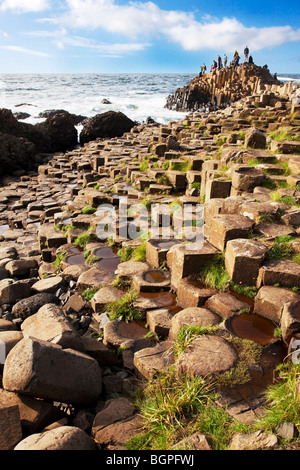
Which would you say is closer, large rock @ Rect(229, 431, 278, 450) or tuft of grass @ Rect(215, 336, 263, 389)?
large rock @ Rect(229, 431, 278, 450)

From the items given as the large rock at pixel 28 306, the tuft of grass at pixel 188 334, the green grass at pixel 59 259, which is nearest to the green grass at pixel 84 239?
the green grass at pixel 59 259

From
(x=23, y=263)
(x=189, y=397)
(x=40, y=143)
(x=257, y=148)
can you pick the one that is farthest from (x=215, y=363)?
(x=40, y=143)

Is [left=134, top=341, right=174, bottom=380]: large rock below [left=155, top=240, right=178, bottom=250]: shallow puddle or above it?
below

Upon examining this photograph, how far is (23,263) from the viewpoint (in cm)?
622

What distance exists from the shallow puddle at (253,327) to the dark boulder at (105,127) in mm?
19471

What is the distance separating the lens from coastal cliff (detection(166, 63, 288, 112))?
116ft

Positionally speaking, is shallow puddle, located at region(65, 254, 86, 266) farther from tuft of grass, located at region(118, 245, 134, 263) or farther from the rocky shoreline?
tuft of grass, located at region(118, 245, 134, 263)

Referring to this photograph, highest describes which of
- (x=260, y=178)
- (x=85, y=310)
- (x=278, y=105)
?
(x=278, y=105)

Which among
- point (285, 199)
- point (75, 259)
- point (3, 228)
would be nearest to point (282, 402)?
point (285, 199)

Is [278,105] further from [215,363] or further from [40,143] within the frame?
[215,363]

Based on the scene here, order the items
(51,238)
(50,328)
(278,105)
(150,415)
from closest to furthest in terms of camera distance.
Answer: (150,415) → (50,328) → (51,238) → (278,105)

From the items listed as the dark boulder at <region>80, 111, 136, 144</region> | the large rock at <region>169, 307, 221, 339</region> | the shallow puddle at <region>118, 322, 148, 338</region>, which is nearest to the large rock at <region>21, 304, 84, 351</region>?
the shallow puddle at <region>118, 322, 148, 338</region>

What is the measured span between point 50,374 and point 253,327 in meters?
2.08

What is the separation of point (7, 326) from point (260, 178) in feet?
15.0
